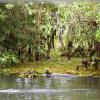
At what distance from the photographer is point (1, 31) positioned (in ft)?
59.2

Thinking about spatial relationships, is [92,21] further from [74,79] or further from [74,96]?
[74,96]

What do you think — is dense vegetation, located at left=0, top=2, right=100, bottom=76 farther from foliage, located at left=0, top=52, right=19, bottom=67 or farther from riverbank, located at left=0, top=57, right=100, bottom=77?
riverbank, located at left=0, top=57, right=100, bottom=77

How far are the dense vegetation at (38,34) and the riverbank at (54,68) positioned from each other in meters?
0.35

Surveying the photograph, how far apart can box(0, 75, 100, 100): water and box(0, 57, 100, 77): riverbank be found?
0.82 meters

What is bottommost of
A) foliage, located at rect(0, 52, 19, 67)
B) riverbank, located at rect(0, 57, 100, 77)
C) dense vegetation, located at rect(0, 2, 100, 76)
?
riverbank, located at rect(0, 57, 100, 77)

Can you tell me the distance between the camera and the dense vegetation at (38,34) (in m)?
18.0

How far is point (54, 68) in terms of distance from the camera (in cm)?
1750

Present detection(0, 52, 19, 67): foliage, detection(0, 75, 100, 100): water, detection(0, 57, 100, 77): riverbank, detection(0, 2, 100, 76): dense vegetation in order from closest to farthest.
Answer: detection(0, 75, 100, 100): water, detection(0, 57, 100, 77): riverbank, detection(0, 52, 19, 67): foliage, detection(0, 2, 100, 76): dense vegetation

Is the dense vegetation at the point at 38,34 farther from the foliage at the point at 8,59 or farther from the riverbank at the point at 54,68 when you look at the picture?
the riverbank at the point at 54,68

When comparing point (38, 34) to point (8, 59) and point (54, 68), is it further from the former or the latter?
point (54, 68)

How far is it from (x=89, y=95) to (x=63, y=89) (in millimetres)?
1366

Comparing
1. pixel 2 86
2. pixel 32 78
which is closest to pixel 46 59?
pixel 32 78

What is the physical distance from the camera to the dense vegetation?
1800 cm

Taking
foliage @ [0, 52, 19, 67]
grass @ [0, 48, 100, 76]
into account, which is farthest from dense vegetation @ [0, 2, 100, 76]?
grass @ [0, 48, 100, 76]
